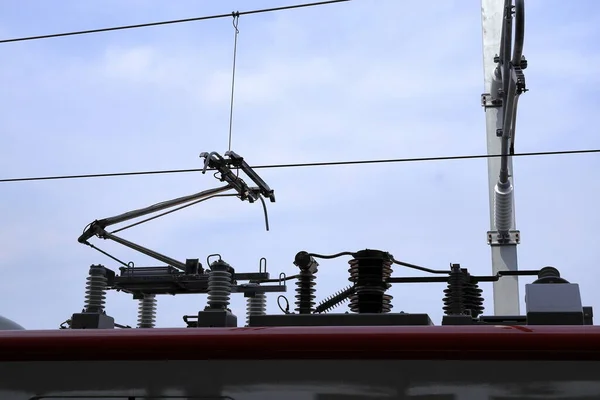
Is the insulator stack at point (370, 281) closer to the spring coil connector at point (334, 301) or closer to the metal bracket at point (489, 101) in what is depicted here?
the spring coil connector at point (334, 301)

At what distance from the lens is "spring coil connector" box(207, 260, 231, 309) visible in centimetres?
458

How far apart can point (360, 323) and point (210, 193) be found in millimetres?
2675

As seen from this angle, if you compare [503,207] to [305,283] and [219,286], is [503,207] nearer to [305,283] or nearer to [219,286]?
[305,283]

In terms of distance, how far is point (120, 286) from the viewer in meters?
5.36

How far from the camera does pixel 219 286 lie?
464cm

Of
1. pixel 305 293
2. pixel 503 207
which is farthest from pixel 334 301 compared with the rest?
pixel 503 207

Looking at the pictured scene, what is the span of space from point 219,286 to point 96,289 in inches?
30.6

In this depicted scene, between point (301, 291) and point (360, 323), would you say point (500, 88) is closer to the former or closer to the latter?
point (301, 291)

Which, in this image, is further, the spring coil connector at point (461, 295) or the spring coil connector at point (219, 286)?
the spring coil connector at point (461, 295)

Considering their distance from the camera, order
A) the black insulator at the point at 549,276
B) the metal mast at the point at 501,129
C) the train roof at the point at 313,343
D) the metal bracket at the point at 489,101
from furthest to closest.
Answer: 1. the metal bracket at the point at 489,101
2. the metal mast at the point at 501,129
3. the black insulator at the point at 549,276
4. the train roof at the point at 313,343

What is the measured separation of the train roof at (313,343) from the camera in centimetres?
360

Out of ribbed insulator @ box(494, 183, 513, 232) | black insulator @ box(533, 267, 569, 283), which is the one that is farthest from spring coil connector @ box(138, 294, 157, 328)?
ribbed insulator @ box(494, 183, 513, 232)

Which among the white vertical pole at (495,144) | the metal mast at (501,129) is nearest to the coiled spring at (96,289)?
the metal mast at (501,129)

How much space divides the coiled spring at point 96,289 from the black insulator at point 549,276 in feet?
7.60
